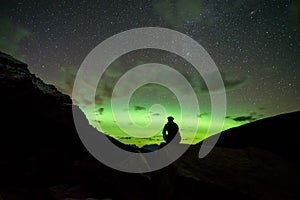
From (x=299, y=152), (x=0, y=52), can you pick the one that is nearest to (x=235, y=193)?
(x=299, y=152)

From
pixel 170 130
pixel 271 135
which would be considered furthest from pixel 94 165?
pixel 271 135

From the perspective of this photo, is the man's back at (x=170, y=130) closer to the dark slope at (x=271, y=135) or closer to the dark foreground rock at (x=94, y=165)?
the dark foreground rock at (x=94, y=165)

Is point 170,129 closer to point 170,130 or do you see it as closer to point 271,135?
point 170,130

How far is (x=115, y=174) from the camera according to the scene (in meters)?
11.4

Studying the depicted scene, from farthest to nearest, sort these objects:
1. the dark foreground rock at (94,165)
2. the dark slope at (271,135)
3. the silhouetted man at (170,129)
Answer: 1. the dark slope at (271,135)
2. the silhouetted man at (170,129)
3. the dark foreground rock at (94,165)

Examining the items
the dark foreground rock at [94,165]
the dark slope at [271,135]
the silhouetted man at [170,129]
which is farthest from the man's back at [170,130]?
the dark slope at [271,135]

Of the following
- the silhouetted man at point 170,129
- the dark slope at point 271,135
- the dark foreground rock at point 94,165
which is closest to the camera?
the dark foreground rock at point 94,165

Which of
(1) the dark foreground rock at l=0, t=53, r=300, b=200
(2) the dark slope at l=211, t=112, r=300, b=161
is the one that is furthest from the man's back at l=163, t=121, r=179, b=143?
(2) the dark slope at l=211, t=112, r=300, b=161

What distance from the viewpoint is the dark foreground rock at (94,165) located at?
963cm

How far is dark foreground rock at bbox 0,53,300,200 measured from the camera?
963cm

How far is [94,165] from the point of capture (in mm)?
12391

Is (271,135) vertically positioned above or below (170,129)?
above

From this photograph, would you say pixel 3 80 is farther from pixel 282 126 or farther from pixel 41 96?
pixel 282 126

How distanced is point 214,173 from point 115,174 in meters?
5.75
